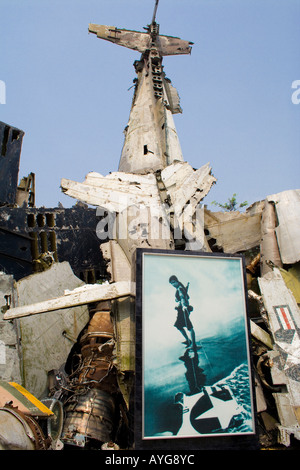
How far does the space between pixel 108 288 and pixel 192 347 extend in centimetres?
215

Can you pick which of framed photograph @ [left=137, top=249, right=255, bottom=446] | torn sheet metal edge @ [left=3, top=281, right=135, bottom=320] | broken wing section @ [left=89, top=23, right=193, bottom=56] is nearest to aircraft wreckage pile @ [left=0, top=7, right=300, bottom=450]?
torn sheet metal edge @ [left=3, top=281, right=135, bottom=320]

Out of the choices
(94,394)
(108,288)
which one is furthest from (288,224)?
(94,394)

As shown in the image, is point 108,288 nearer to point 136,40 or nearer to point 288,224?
point 288,224

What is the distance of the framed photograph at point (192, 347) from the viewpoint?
602 centimetres

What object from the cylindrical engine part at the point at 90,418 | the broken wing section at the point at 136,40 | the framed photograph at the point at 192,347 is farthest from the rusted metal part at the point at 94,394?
the broken wing section at the point at 136,40

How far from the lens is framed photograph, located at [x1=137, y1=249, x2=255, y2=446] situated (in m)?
6.02

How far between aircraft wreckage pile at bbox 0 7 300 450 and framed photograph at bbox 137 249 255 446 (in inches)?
17.9

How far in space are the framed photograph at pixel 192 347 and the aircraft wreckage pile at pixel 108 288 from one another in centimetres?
45

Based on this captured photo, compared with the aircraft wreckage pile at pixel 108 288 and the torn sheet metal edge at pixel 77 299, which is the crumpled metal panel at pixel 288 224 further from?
the torn sheet metal edge at pixel 77 299

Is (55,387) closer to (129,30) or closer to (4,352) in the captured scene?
(4,352)

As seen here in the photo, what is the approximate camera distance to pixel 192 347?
6.45 m

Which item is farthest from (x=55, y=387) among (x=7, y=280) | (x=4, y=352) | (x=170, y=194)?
(x=170, y=194)

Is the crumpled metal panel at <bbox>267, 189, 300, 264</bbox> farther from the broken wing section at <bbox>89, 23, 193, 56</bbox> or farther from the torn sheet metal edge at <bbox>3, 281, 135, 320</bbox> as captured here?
the broken wing section at <bbox>89, 23, 193, 56</bbox>

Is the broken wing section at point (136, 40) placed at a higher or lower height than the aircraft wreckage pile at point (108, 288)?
higher
